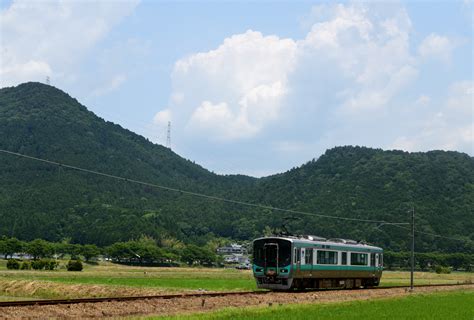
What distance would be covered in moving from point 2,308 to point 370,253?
1352 inches

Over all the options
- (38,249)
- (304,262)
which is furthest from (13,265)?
(304,262)

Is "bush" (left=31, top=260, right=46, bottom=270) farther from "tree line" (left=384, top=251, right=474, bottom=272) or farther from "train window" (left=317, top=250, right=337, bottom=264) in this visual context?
"tree line" (left=384, top=251, right=474, bottom=272)

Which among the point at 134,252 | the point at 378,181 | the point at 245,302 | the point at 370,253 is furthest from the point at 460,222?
the point at 245,302

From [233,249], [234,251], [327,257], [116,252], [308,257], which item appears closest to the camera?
[308,257]

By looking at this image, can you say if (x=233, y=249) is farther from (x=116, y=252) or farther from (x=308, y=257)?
(x=308, y=257)

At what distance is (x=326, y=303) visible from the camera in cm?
3431

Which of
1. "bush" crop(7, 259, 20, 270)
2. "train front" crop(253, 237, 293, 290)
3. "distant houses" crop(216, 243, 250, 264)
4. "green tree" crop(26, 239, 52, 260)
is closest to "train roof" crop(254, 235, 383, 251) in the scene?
"train front" crop(253, 237, 293, 290)

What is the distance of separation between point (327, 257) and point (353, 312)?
17155 mm

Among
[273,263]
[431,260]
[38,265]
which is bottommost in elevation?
[38,265]

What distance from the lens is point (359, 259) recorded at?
169ft

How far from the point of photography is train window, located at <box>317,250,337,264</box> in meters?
45.6

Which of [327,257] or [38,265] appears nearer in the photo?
[327,257]

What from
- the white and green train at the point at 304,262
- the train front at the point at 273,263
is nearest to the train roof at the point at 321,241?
the white and green train at the point at 304,262

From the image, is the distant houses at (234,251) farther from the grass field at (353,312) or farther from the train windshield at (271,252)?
the grass field at (353,312)
